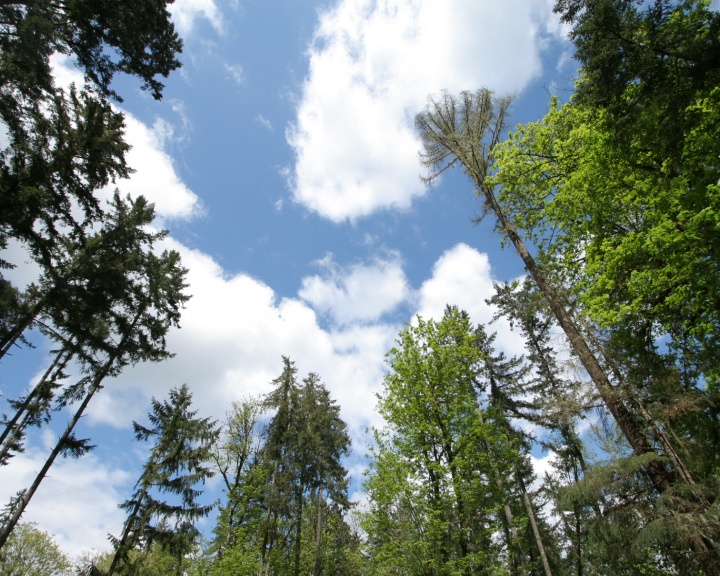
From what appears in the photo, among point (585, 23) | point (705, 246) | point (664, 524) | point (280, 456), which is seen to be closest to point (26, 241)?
point (585, 23)

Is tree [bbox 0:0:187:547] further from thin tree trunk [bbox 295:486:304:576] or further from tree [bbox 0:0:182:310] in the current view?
thin tree trunk [bbox 295:486:304:576]

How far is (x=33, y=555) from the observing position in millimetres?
28609

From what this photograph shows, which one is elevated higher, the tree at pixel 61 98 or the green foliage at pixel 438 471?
the tree at pixel 61 98

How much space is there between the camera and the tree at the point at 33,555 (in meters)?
27.1

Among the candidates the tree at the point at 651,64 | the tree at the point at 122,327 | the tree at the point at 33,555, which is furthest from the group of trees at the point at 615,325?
the tree at the point at 33,555

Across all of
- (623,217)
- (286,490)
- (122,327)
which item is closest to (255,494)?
(286,490)

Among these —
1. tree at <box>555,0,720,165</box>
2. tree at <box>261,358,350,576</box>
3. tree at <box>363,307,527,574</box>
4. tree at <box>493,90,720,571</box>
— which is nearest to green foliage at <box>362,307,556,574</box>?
tree at <box>363,307,527,574</box>

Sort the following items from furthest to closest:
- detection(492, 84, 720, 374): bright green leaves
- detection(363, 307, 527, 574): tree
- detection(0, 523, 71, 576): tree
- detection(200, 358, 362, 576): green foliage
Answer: detection(0, 523, 71, 576): tree < detection(200, 358, 362, 576): green foliage < detection(363, 307, 527, 574): tree < detection(492, 84, 720, 374): bright green leaves

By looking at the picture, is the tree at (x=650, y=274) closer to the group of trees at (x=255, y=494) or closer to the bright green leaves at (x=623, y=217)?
the bright green leaves at (x=623, y=217)

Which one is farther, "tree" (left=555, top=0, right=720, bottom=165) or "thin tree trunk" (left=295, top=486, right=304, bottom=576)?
"thin tree trunk" (left=295, top=486, right=304, bottom=576)

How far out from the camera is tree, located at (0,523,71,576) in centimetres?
2708

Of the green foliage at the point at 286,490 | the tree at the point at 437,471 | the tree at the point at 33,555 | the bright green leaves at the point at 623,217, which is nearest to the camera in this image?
the bright green leaves at the point at 623,217

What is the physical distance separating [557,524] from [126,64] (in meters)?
27.3

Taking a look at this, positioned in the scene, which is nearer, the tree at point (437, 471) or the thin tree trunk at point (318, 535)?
the tree at point (437, 471)
